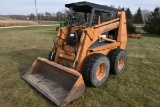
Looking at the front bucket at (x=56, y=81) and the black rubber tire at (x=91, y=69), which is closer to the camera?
the front bucket at (x=56, y=81)

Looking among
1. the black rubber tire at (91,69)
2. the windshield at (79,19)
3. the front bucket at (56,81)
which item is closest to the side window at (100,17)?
the windshield at (79,19)

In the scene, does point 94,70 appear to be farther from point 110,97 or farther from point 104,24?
point 104,24

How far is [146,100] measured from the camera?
13.6 feet

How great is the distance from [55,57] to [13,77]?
1.40m

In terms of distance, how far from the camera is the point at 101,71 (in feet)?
16.1

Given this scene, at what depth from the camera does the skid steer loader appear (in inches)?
166

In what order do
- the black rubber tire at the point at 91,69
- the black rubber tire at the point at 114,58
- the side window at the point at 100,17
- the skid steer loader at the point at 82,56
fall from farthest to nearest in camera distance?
the black rubber tire at the point at 114,58 < the side window at the point at 100,17 < the black rubber tire at the point at 91,69 < the skid steer loader at the point at 82,56

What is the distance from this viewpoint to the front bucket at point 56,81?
3.90m

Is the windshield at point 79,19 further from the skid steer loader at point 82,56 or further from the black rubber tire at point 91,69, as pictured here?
the black rubber tire at point 91,69

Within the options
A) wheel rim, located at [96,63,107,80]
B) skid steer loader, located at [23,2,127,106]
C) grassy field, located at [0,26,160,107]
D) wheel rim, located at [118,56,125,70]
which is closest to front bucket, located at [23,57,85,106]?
skid steer loader, located at [23,2,127,106]

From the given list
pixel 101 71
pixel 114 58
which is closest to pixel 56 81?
pixel 101 71

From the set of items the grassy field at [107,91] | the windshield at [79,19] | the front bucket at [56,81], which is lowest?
the grassy field at [107,91]

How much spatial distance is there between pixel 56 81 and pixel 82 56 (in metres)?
0.92

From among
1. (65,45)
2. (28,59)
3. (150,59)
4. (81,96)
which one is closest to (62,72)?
(81,96)
